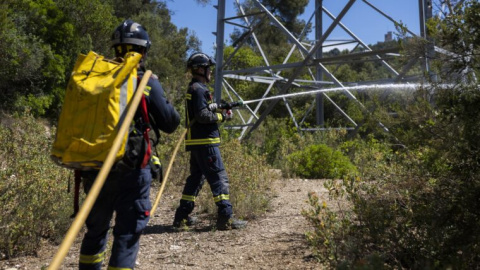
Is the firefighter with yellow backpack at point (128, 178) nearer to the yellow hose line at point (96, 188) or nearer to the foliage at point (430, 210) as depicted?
the yellow hose line at point (96, 188)

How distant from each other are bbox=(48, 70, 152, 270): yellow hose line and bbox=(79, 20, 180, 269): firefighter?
1.02 ft

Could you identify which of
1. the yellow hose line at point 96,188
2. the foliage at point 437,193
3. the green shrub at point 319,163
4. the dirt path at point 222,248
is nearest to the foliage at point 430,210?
the foliage at point 437,193

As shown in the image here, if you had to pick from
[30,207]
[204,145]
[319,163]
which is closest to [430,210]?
[204,145]

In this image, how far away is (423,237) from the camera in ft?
11.2

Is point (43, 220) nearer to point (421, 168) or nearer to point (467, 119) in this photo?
point (421, 168)

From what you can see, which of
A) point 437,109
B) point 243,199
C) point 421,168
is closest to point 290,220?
point 243,199

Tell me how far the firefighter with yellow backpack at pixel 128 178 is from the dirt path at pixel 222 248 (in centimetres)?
130

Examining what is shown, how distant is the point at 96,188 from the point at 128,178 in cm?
62

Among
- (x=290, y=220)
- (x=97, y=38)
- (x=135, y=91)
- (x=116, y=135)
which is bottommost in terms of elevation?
(x=290, y=220)

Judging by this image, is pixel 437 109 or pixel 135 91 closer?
pixel 135 91

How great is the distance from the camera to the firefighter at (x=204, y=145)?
209 inches

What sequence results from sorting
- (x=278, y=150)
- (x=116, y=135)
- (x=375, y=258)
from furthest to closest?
(x=278, y=150), (x=116, y=135), (x=375, y=258)

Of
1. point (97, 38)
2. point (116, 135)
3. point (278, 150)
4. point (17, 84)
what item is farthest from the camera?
point (97, 38)

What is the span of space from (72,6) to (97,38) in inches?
63.6
